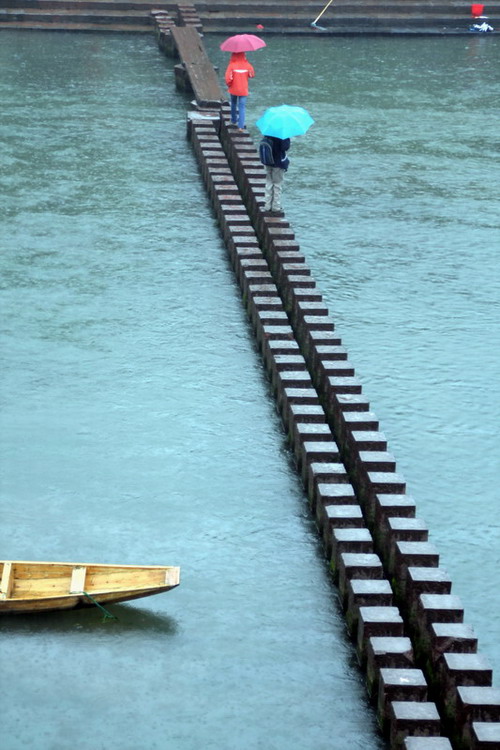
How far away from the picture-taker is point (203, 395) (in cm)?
1797

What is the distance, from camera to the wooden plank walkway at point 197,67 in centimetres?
3070

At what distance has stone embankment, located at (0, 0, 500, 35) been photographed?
40.4 meters

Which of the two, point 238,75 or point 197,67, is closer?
point 238,75

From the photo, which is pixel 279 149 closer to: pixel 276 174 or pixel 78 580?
pixel 276 174

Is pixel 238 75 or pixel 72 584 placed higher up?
pixel 238 75

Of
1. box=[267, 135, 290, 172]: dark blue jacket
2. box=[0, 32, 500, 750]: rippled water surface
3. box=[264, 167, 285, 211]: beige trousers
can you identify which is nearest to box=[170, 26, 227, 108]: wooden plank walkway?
box=[0, 32, 500, 750]: rippled water surface

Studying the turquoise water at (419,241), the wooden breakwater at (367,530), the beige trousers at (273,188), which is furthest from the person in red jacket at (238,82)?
the wooden breakwater at (367,530)

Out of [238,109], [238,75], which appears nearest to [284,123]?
[238,75]

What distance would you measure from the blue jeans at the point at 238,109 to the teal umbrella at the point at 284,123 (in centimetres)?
622

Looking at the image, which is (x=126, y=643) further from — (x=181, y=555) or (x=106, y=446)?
(x=106, y=446)

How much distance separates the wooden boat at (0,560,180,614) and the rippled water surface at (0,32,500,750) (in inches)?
10.0

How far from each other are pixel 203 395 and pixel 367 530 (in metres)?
4.65

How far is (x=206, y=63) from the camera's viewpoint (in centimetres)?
3391

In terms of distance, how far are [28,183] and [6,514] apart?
1299cm
